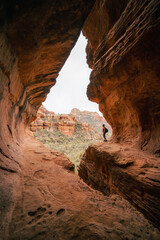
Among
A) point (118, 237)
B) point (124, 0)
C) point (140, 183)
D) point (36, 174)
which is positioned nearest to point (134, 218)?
point (118, 237)

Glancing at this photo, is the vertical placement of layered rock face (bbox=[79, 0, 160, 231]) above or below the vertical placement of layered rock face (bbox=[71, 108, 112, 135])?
below

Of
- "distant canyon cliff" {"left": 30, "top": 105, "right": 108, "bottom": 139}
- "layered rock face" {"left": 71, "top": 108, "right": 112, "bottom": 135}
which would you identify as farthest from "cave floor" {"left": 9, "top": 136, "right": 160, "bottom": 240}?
"layered rock face" {"left": 71, "top": 108, "right": 112, "bottom": 135}

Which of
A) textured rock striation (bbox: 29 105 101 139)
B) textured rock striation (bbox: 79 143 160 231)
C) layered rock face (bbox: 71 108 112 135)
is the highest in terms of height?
layered rock face (bbox: 71 108 112 135)

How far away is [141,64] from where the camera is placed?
15.2 feet

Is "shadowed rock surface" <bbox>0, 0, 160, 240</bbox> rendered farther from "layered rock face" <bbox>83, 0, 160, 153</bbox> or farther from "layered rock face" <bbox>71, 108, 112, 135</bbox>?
"layered rock face" <bbox>71, 108, 112, 135</bbox>

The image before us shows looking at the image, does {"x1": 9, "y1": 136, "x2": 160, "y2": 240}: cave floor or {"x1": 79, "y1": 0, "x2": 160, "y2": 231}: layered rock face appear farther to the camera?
{"x1": 79, "y1": 0, "x2": 160, "y2": 231}: layered rock face

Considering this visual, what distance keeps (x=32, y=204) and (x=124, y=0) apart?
993 cm

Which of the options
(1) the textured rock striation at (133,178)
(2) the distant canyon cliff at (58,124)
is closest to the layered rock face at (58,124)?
(2) the distant canyon cliff at (58,124)

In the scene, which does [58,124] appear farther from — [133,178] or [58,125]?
[133,178]

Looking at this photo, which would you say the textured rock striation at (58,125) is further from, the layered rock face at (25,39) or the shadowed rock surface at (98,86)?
the layered rock face at (25,39)

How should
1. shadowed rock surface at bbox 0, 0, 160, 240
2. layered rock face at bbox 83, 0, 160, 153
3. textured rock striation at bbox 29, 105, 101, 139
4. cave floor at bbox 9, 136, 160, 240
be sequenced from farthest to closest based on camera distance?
textured rock striation at bbox 29, 105, 101, 139, layered rock face at bbox 83, 0, 160, 153, shadowed rock surface at bbox 0, 0, 160, 240, cave floor at bbox 9, 136, 160, 240

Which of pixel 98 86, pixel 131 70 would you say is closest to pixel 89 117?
pixel 98 86

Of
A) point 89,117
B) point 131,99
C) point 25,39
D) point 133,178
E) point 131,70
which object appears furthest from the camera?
point 89,117

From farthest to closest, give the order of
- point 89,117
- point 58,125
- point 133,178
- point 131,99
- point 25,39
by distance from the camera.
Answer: point 89,117
point 58,125
point 131,99
point 133,178
point 25,39
